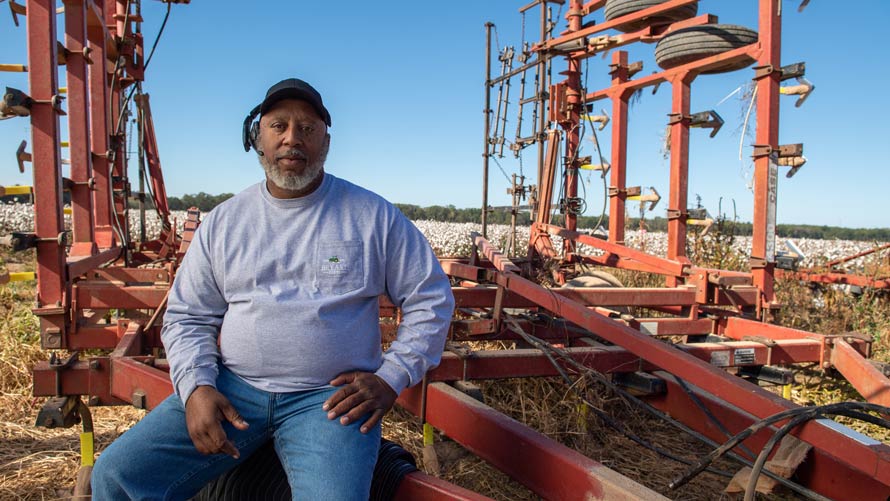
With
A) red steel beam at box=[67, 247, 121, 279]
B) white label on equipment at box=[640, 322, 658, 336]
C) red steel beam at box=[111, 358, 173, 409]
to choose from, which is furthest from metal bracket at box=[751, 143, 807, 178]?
red steel beam at box=[67, 247, 121, 279]

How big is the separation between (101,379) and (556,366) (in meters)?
2.08

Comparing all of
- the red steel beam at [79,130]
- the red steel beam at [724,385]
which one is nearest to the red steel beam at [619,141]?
the red steel beam at [724,385]

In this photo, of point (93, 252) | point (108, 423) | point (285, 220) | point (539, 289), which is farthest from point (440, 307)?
point (93, 252)

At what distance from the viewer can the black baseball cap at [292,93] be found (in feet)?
6.90

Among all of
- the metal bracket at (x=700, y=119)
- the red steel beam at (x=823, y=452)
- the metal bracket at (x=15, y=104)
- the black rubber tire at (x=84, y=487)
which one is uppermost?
the metal bracket at (x=700, y=119)

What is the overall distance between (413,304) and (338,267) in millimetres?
271

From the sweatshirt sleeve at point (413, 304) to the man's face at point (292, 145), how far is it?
0.35 metres

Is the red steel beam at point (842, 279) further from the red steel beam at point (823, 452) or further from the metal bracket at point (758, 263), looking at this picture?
the red steel beam at point (823, 452)

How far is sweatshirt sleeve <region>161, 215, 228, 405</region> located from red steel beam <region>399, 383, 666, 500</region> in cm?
93

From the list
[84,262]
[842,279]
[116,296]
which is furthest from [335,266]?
[842,279]

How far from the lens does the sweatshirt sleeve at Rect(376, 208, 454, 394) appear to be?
79.2 inches

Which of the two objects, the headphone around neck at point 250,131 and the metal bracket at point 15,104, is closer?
the headphone around neck at point 250,131

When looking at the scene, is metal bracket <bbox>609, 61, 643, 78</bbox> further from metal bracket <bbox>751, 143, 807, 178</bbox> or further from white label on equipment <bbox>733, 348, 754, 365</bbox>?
white label on equipment <bbox>733, 348, 754, 365</bbox>

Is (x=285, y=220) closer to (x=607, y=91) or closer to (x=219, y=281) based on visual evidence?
(x=219, y=281)
